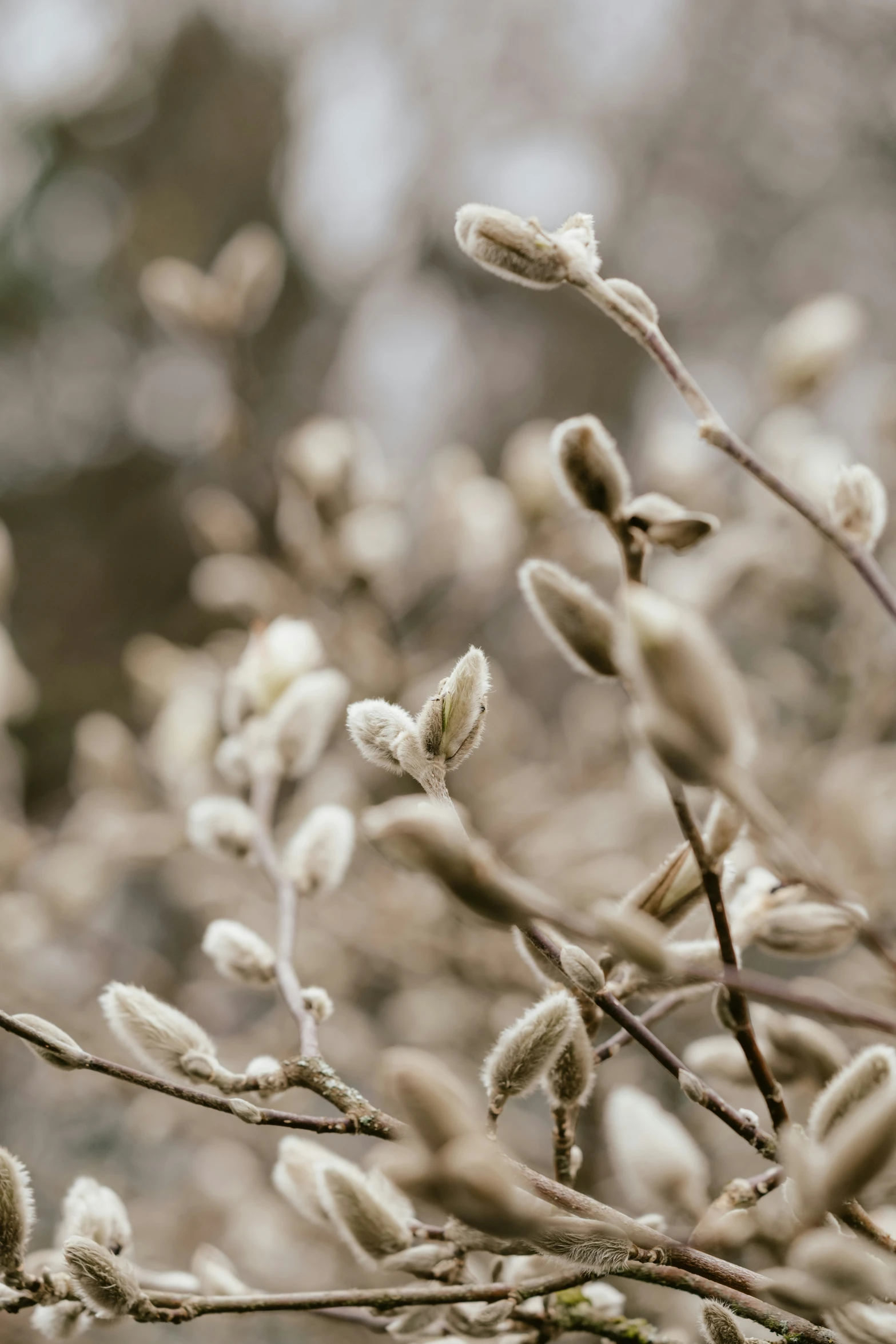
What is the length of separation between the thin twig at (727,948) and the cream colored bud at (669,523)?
75mm

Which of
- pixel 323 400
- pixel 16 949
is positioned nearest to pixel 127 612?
pixel 323 400

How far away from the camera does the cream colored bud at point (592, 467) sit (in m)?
0.28

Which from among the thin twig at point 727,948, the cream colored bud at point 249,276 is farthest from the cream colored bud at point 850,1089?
the cream colored bud at point 249,276

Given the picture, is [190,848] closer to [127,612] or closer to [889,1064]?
[889,1064]

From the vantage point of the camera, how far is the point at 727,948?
0.27 metres

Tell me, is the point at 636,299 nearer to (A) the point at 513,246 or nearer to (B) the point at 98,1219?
(A) the point at 513,246

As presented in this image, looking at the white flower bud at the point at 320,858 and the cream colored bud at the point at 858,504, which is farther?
the white flower bud at the point at 320,858

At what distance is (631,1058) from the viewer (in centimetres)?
99

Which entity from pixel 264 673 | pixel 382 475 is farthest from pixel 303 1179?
pixel 382 475

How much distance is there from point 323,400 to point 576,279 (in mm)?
2628

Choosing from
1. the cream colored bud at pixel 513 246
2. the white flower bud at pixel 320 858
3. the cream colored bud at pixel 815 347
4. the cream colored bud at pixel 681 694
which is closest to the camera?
the cream colored bud at pixel 681 694

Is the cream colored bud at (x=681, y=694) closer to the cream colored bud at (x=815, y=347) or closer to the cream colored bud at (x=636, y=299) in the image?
the cream colored bud at (x=636, y=299)

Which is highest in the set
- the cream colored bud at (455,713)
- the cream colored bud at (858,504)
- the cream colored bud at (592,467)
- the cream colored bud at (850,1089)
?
the cream colored bud at (858,504)

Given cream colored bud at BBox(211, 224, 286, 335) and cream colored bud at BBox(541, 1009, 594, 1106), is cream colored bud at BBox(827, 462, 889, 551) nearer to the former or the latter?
cream colored bud at BBox(541, 1009, 594, 1106)
